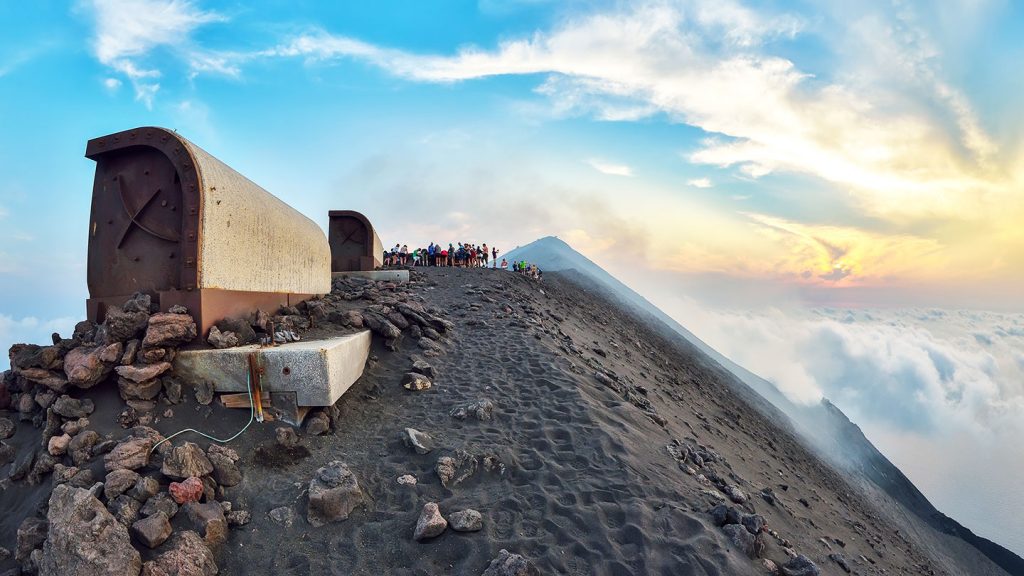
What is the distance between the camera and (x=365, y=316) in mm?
8086

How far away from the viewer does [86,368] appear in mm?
4906

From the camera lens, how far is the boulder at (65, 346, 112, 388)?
4891 millimetres

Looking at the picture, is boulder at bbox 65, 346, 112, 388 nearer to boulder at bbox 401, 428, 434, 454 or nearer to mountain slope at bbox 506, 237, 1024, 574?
boulder at bbox 401, 428, 434, 454

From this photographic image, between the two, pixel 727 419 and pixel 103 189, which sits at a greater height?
pixel 103 189

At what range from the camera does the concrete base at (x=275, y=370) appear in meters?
5.30

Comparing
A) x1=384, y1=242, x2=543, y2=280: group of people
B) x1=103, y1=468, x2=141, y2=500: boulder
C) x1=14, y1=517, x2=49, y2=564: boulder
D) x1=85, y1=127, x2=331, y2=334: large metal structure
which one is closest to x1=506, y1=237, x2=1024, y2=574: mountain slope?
x1=384, y1=242, x2=543, y2=280: group of people

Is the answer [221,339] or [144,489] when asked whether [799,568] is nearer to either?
[144,489]

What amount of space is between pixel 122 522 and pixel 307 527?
51.8 inches

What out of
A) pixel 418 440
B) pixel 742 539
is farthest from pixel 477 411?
pixel 742 539

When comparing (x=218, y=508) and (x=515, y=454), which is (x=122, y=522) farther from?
(x=515, y=454)

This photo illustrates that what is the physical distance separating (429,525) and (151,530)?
2.04 metres

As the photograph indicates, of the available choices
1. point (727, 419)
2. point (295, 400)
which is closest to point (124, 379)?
point (295, 400)

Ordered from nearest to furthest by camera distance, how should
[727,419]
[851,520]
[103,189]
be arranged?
→ 1. [103,189]
2. [851,520]
3. [727,419]

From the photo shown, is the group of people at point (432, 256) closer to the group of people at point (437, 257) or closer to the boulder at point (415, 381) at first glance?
the group of people at point (437, 257)
